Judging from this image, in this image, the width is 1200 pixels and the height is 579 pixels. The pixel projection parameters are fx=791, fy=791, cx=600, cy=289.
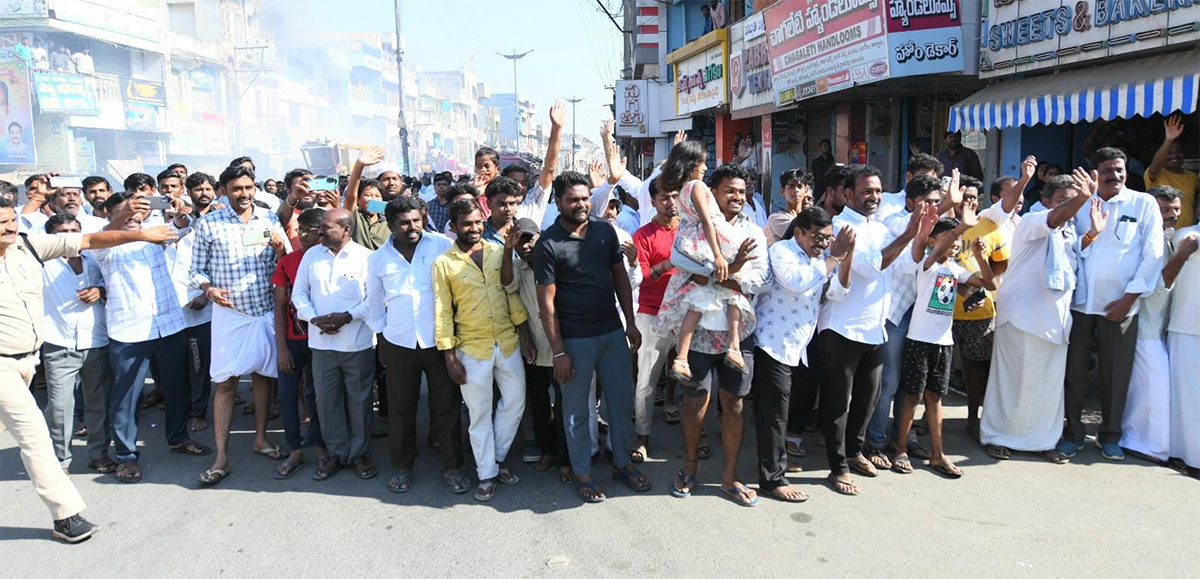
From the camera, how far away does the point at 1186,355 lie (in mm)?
4809

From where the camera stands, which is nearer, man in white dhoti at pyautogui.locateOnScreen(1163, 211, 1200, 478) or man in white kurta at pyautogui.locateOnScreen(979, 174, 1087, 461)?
man in white dhoti at pyautogui.locateOnScreen(1163, 211, 1200, 478)

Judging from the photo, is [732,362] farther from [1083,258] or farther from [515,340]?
[1083,258]

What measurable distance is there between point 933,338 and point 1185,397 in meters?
1.60

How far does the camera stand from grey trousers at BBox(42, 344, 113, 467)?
4938 millimetres

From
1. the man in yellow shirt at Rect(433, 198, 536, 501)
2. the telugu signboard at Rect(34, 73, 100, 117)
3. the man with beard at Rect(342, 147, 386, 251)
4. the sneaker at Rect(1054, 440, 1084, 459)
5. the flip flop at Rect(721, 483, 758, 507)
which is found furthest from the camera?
the telugu signboard at Rect(34, 73, 100, 117)

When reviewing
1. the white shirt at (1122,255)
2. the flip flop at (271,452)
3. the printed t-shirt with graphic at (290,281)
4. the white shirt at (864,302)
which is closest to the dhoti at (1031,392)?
the white shirt at (1122,255)

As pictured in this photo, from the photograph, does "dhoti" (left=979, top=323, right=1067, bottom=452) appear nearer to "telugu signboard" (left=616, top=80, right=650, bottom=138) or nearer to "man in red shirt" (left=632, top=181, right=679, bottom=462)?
"man in red shirt" (left=632, top=181, right=679, bottom=462)

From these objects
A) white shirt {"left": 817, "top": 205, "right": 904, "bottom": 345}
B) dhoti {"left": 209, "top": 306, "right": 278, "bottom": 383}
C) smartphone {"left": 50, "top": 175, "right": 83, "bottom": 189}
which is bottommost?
dhoti {"left": 209, "top": 306, "right": 278, "bottom": 383}

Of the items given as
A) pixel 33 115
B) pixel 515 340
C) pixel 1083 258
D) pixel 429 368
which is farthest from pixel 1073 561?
pixel 33 115

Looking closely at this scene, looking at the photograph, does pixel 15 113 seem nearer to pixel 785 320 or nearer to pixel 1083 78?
pixel 1083 78

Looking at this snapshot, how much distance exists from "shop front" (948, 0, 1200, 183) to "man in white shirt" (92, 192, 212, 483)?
757 centimetres

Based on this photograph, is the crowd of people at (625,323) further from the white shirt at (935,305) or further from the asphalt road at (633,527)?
the asphalt road at (633,527)

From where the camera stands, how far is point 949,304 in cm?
464

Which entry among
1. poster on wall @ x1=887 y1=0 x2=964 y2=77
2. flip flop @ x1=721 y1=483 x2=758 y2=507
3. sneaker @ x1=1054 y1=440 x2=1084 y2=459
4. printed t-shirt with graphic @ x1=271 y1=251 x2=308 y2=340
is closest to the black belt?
printed t-shirt with graphic @ x1=271 y1=251 x2=308 y2=340
